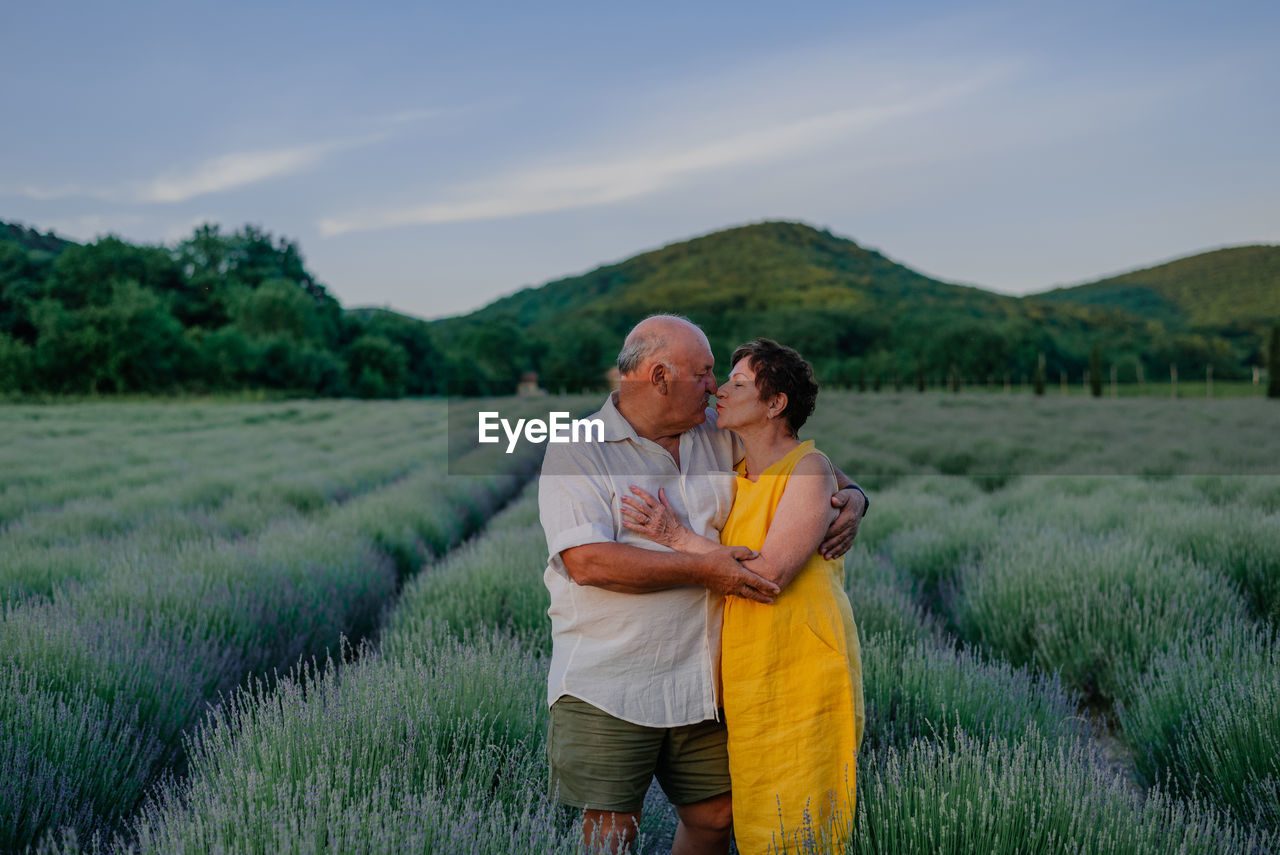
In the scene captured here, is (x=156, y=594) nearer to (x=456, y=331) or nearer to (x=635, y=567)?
(x=635, y=567)

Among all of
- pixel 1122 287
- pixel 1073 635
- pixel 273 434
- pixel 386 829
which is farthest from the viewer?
pixel 1122 287

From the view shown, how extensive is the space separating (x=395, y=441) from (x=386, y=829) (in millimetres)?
18364

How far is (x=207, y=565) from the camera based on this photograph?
16.0ft

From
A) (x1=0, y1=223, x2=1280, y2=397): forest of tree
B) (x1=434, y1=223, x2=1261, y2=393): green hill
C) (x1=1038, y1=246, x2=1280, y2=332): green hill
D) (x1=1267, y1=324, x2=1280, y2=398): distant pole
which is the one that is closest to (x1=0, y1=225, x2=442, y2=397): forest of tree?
(x1=0, y1=223, x2=1280, y2=397): forest of tree

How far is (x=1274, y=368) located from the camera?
36469 millimetres

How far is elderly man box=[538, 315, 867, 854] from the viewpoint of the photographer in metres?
2.10

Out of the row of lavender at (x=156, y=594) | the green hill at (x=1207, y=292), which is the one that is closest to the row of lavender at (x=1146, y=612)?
the row of lavender at (x=156, y=594)

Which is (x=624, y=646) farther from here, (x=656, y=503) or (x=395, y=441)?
(x=395, y=441)

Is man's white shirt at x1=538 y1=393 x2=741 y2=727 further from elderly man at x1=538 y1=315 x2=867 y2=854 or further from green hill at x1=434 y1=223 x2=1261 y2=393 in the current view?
green hill at x1=434 y1=223 x2=1261 y2=393

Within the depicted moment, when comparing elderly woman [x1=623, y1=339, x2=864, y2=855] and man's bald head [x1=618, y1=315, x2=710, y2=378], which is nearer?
elderly woman [x1=623, y1=339, x2=864, y2=855]

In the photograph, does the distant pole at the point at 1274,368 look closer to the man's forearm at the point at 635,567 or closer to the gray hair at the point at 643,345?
the gray hair at the point at 643,345

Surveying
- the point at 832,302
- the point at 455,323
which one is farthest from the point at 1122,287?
the point at 455,323

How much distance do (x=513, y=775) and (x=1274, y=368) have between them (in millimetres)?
44949

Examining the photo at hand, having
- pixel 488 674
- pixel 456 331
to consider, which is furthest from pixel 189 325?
pixel 488 674
